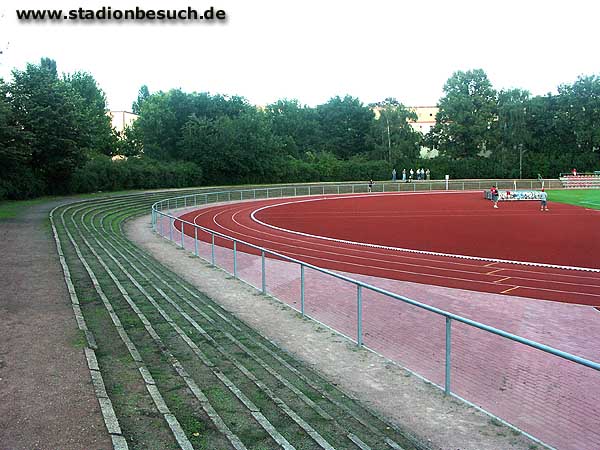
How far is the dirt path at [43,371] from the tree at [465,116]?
72.9 m

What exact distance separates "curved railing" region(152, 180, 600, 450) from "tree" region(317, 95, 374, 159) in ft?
82.4

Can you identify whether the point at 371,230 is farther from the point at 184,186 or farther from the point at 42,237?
the point at 184,186

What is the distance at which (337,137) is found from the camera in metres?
88.4

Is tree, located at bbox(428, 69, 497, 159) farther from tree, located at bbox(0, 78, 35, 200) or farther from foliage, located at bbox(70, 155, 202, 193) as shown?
tree, located at bbox(0, 78, 35, 200)

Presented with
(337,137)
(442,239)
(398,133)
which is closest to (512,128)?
(398,133)

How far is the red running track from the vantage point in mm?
15922

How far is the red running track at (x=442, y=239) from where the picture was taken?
627 inches

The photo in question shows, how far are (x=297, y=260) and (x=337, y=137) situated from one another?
77.0m

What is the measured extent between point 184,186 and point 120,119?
61462 mm

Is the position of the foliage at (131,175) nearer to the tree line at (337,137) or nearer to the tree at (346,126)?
the tree line at (337,137)

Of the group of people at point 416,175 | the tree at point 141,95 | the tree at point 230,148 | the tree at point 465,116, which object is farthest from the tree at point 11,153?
the tree at point 141,95

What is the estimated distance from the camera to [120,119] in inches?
4321

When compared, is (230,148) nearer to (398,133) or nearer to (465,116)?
(398,133)

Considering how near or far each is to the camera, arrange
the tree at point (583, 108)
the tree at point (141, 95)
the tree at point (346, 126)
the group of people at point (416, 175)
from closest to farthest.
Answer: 1. the group of people at point (416, 175)
2. the tree at point (583, 108)
3. the tree at point (346, 126)
4. the tree at point (141, 95)
